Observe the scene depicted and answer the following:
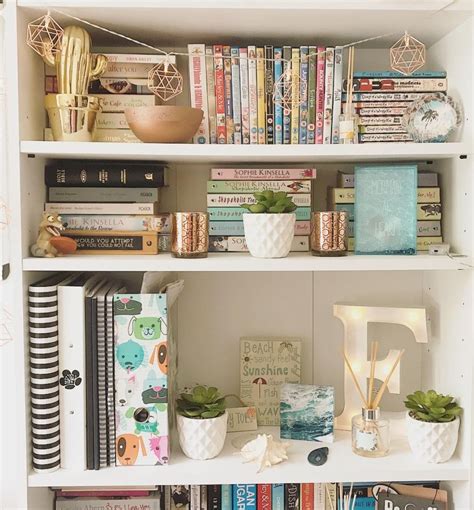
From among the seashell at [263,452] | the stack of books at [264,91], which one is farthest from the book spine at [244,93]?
the seashell at [263,452]

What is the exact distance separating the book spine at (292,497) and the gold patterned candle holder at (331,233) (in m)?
0.52

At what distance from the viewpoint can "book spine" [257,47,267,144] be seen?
1432mm

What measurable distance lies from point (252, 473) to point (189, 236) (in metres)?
0.48

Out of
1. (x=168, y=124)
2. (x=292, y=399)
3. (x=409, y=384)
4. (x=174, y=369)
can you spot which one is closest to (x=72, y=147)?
(x=168, y=124)

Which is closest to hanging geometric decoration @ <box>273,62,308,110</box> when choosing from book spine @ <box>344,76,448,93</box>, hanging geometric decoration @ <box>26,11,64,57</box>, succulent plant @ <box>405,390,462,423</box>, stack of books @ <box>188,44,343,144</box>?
stack of books @ <box>188,44,343,144</box>

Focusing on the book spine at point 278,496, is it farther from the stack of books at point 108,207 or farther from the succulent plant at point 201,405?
the stack of books at point 108,207

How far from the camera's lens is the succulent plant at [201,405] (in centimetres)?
142

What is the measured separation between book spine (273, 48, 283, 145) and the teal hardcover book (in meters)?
0.18

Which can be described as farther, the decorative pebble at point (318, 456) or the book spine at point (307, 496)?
the book spine at point (307, 496)

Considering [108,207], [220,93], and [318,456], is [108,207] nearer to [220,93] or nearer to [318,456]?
[220,93]

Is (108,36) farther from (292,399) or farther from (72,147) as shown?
(292,399)

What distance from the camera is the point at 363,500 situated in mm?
1533

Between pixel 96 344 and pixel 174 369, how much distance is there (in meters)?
0.24

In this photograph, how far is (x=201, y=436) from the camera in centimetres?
140
